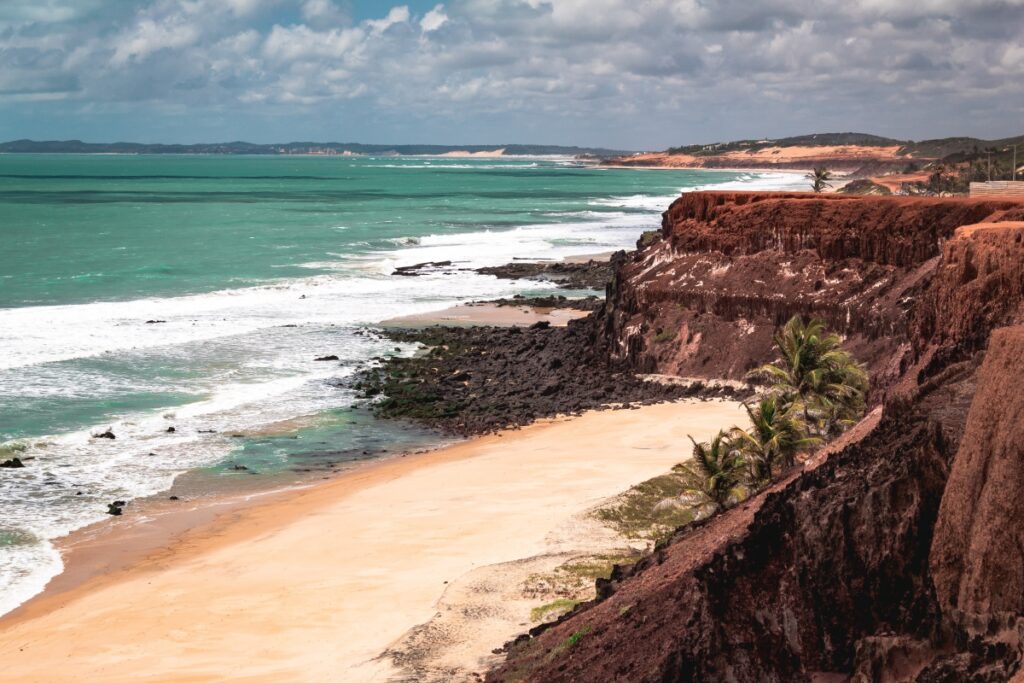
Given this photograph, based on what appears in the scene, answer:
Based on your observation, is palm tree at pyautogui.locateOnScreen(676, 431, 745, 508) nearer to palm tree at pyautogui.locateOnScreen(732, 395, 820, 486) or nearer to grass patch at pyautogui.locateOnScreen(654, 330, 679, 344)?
palm tree at pyautogui.locateOnScreen(732, 395, 820, 486)

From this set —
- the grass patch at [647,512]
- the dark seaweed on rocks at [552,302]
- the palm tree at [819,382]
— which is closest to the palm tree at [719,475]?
the grass patch at [647,512]

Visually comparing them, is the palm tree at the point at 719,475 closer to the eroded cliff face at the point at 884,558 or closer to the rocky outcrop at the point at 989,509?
the eroded cliff face at the point at 884,558

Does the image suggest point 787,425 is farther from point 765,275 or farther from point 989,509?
point 765,275

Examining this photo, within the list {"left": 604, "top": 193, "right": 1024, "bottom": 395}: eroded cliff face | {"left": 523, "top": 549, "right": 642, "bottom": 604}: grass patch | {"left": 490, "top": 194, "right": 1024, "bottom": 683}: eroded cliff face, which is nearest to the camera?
{"left": 490, "top": 194, "right": 1024, "bottom": 683}: eroded cliff face

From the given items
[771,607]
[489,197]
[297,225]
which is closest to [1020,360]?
[771,607]

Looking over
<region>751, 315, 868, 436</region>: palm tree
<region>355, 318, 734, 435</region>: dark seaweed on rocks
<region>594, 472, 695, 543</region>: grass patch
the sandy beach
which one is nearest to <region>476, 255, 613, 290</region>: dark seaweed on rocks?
<region>355, 318, 734, 435</region>: dark seaweed on rocks

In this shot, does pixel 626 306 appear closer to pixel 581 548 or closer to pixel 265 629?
pixel 581 548
